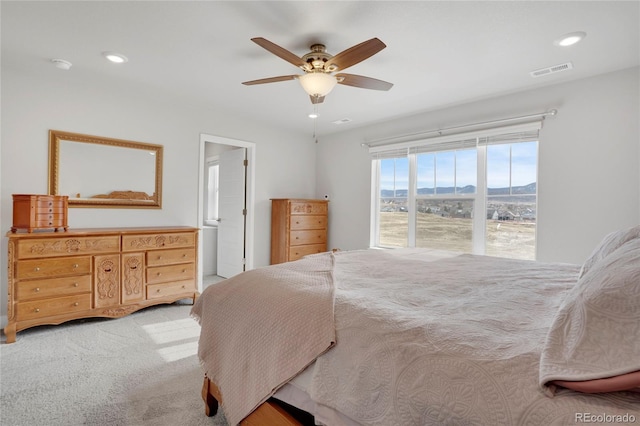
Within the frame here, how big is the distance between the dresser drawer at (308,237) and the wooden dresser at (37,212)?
2692 mm

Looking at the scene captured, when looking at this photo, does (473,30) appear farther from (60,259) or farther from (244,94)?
(60,259)

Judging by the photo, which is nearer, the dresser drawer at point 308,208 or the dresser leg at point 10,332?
the dresser leg at point 10,332

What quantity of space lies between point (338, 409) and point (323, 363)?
0.15m

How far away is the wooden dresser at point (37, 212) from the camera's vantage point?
278 cm

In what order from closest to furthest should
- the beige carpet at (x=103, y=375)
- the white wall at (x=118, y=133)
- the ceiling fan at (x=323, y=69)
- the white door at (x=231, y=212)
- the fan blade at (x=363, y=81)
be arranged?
the beige carpet at (x=103, y=375) → the ceiling fan at (x=323, y=69) → the fan blade at (x=363, y=81) → the white wall at (x=118, y=133) → the white door at (x=231, y=212)

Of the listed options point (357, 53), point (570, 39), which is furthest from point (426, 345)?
point (570, 39)

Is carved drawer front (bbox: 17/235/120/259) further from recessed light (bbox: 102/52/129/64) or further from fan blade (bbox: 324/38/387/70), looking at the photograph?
fan blade (bbox: 324/38/387/70)

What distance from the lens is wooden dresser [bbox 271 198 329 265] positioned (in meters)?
4.69

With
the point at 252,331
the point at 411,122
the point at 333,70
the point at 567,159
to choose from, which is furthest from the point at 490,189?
the point at 252,331

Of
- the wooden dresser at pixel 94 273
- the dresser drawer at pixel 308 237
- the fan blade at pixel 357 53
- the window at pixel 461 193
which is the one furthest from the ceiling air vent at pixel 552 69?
the wooden dresser at pixel 94 273

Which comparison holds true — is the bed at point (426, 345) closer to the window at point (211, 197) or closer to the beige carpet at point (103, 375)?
the beige carpet at point (103, 375)

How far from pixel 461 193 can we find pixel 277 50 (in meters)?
2.93

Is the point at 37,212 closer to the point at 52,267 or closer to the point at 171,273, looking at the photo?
Answer: the point at 52,267

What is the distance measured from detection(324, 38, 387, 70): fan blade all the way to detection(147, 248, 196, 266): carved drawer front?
257 cm
